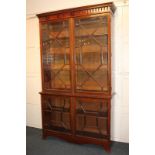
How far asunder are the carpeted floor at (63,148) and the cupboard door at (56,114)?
250 millimetres

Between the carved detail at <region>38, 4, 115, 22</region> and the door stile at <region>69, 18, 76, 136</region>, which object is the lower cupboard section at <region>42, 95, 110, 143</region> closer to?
the door stile at <region>69, 18, 76, 136</region>

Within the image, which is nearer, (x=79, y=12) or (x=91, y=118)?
(x=79, y=12)

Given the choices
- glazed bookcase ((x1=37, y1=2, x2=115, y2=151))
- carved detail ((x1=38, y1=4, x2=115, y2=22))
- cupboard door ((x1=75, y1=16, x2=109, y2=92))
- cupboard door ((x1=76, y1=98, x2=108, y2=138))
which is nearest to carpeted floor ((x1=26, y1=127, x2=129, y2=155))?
glazed bookcase ((x1=37, y1=2, x2=115, y2=151))

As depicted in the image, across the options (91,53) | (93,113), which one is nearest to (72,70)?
(91,53)

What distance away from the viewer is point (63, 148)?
2.82 m

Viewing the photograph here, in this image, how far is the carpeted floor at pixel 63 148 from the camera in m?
2.67

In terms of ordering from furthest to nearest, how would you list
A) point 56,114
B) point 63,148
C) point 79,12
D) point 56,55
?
point 56,114, point 56,55, point 63,148, point 79,12

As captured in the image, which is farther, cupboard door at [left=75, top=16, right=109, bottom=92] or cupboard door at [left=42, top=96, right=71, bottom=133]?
cupboard door at [left=42, top=96, right=71, bottom=133]

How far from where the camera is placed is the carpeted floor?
2.67m

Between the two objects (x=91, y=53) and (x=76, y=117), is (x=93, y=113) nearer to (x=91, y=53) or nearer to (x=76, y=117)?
(x=76, y=117)

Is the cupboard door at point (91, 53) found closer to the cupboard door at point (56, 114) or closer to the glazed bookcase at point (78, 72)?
the glazed bookcase at point (78, 72)

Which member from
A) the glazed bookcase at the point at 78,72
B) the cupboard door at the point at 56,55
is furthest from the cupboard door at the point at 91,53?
the cupboard door at the point at 56,55

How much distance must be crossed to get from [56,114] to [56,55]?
3.61 feet

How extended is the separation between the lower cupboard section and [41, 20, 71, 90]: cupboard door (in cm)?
28
